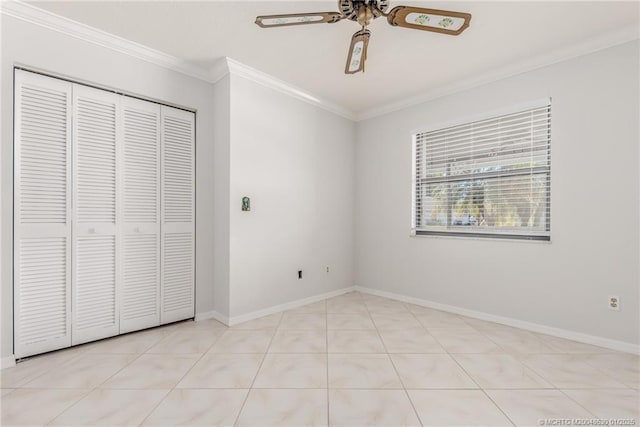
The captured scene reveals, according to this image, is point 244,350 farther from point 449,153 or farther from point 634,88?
point 634,88

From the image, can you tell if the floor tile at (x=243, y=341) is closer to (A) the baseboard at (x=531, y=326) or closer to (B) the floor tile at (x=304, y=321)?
(B) the floor tile at (x=304, y=321)

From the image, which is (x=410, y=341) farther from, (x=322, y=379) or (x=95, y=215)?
(x=95, y=215)

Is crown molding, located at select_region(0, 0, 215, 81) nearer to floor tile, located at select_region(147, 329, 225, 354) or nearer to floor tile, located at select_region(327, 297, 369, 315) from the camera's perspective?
floor tile, located at select_region(147, 329, 225, 354)

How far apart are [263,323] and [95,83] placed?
2.70 m

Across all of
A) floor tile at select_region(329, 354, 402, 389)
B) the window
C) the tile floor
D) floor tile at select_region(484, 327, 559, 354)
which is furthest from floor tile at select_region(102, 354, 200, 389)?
the window

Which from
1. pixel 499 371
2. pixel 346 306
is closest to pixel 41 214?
pixel 346 306

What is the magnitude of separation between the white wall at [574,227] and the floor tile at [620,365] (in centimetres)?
20

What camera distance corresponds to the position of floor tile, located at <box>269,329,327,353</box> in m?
2.51

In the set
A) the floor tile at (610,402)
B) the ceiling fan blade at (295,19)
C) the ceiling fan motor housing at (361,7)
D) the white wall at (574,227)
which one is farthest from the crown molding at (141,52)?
the floor tile at (610,402)

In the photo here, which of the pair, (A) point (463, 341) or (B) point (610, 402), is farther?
(A) point (463, 341)

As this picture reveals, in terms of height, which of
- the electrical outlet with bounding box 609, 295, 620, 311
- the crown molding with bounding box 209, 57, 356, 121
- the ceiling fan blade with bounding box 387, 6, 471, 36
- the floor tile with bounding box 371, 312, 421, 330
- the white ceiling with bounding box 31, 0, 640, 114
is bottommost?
the floor tile with bounding box 371, 312, 421, 330

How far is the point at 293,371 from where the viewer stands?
7.09ft

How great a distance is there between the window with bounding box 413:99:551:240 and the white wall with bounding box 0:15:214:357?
2578mm

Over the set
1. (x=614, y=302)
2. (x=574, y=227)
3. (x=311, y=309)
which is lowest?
(x=311, y=309)
